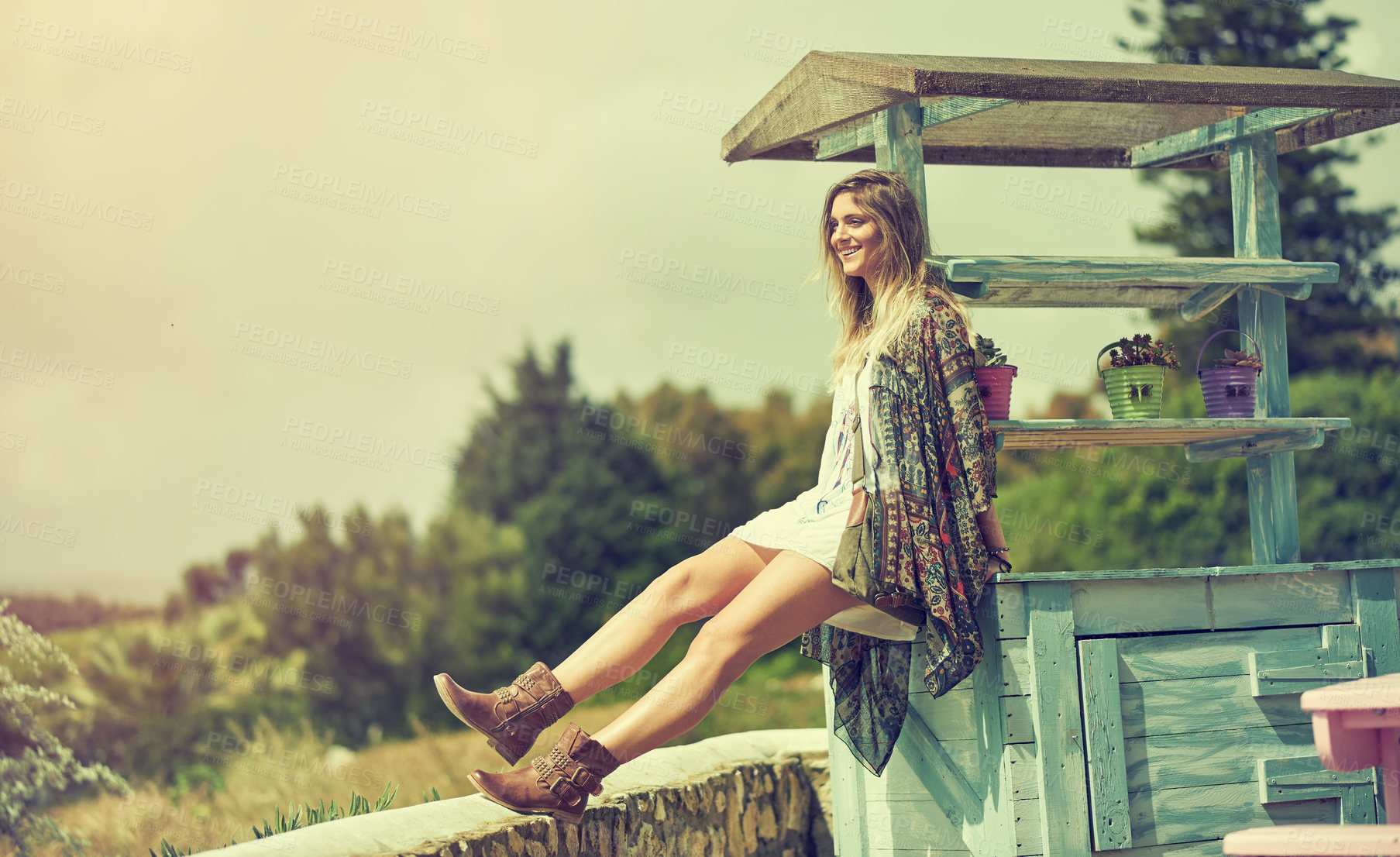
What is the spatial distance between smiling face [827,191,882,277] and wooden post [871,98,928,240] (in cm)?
26

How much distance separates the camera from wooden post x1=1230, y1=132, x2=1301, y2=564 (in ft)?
13.7

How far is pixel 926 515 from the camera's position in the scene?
3.28m

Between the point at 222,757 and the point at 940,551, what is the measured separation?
9.68 meters

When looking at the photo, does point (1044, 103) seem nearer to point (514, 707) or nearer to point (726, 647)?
point (726, 647)

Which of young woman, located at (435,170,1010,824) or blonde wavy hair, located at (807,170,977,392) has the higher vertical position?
blonde wavy hair, located at (807,170,977,392)

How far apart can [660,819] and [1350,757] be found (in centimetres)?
212

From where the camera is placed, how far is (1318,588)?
356 cm

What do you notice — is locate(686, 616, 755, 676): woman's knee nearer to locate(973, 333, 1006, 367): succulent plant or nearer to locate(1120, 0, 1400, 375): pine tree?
locate(973, 333, 1006, 367): succulent plant

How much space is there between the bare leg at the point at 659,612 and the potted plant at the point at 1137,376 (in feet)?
4.35

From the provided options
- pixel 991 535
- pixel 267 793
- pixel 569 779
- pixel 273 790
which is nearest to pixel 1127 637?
pixel 991 535

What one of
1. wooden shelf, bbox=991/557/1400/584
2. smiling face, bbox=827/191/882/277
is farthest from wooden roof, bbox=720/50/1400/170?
wooden shelf, bbox=991/557/1400/584

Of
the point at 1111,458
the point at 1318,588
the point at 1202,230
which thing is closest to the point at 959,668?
the point at 1318,588

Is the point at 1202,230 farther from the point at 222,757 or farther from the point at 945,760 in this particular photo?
the point at 945,760

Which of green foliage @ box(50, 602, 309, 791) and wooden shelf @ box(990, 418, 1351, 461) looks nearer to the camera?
wooden shelf @ box(990, 418, 1351, 461)
